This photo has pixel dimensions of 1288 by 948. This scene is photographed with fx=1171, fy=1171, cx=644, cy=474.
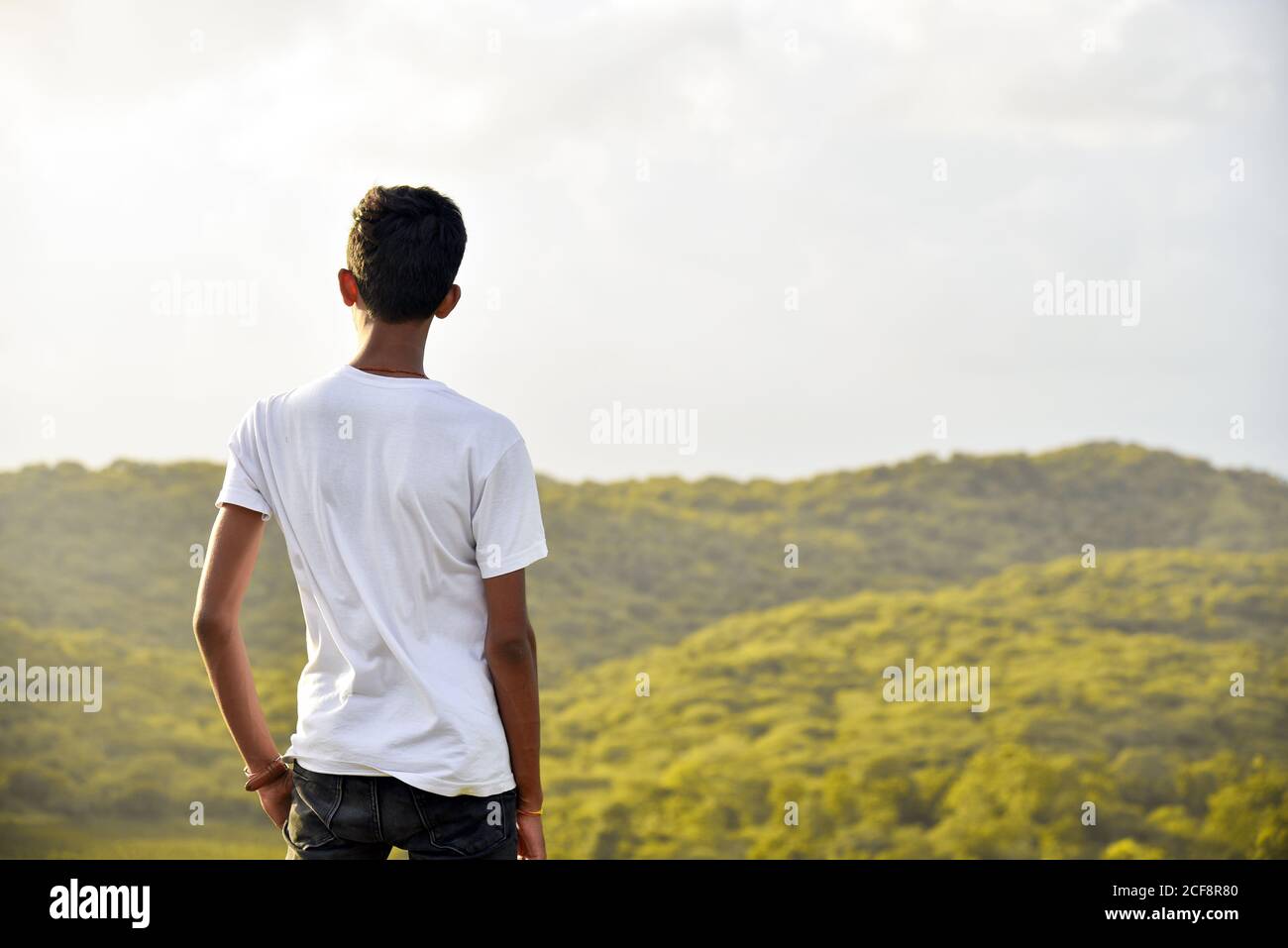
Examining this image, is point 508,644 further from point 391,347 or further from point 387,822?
point 391,347

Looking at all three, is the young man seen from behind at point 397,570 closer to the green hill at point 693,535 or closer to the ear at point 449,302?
the ear at point 449,302

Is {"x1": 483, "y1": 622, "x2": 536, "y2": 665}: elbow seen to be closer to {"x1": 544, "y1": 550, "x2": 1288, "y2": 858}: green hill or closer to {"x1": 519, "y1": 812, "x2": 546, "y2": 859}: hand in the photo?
{"x1": 519, "y1": 812, "x2": 546, "y2": 859}: hand

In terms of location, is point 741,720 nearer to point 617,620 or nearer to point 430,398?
point 617,620

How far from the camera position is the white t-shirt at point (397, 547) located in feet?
3.53

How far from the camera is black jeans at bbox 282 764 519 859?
1097 millimetres

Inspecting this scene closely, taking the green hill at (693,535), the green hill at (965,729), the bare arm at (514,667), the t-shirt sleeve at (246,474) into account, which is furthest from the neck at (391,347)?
the green hill at (693,535)

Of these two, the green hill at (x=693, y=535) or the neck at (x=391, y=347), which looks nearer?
the neck at (x=391, y=347)

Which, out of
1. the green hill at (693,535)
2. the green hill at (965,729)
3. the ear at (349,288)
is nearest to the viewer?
the ear at (349,288)

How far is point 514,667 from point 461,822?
0.50 ft

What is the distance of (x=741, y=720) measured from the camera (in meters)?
11.0

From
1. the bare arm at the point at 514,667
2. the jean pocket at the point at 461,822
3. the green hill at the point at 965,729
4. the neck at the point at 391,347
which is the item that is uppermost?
the neck at the point at 391,347

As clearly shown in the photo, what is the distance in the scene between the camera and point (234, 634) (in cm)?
118

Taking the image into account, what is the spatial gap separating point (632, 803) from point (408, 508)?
966 centimetres

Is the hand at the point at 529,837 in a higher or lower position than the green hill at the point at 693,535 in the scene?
lower
